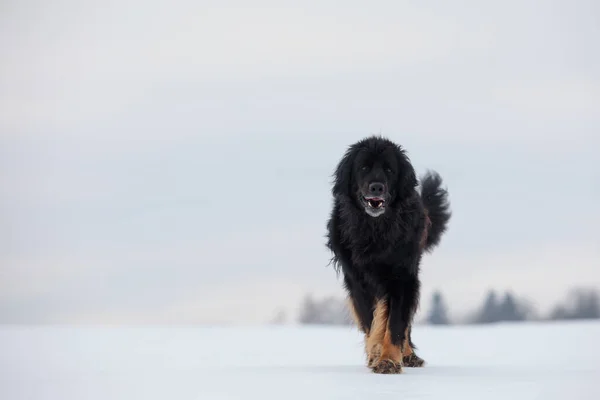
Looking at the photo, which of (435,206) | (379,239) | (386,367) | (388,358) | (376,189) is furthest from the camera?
(435,206)

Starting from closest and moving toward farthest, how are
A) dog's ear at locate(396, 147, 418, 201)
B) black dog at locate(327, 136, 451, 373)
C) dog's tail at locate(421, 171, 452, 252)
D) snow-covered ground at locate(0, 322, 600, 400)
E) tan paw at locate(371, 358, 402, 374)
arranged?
snow-covered ground at locate(0, 322, 600, 400), tan paw at locate(371, 358, 402, 374), black dog at locate(327, 136, 451, 373), dog's ear at locate(396, 147, 418, 201), dog's tail at locate(421, 171, 452, 252)

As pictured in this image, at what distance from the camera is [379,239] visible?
9.30 metres

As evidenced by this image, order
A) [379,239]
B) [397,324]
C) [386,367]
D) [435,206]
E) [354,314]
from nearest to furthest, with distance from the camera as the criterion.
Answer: [386,367] → [397,324] → [379,239] → [354,314] → [435,206]

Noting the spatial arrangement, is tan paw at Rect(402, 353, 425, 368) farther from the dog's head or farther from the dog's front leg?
the dog's head

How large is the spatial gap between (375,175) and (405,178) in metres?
0.49

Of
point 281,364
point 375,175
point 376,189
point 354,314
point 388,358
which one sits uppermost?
point 375,175

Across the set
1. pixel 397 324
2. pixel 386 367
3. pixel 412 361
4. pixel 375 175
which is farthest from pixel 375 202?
pixel 412 361

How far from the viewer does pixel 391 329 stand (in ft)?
29.1

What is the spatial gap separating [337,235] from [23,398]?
13.6ft

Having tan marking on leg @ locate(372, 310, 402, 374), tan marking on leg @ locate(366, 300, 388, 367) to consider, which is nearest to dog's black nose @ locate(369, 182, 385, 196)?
tan marking on leg @ locate(366, 300, 388, 367)

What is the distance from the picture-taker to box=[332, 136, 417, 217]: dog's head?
9148 millimetres

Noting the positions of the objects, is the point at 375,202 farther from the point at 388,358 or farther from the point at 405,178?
the point at 388,358

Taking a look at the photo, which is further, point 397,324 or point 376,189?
point 376,189

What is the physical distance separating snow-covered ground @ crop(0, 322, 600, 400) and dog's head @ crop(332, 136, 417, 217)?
160 centimetres
